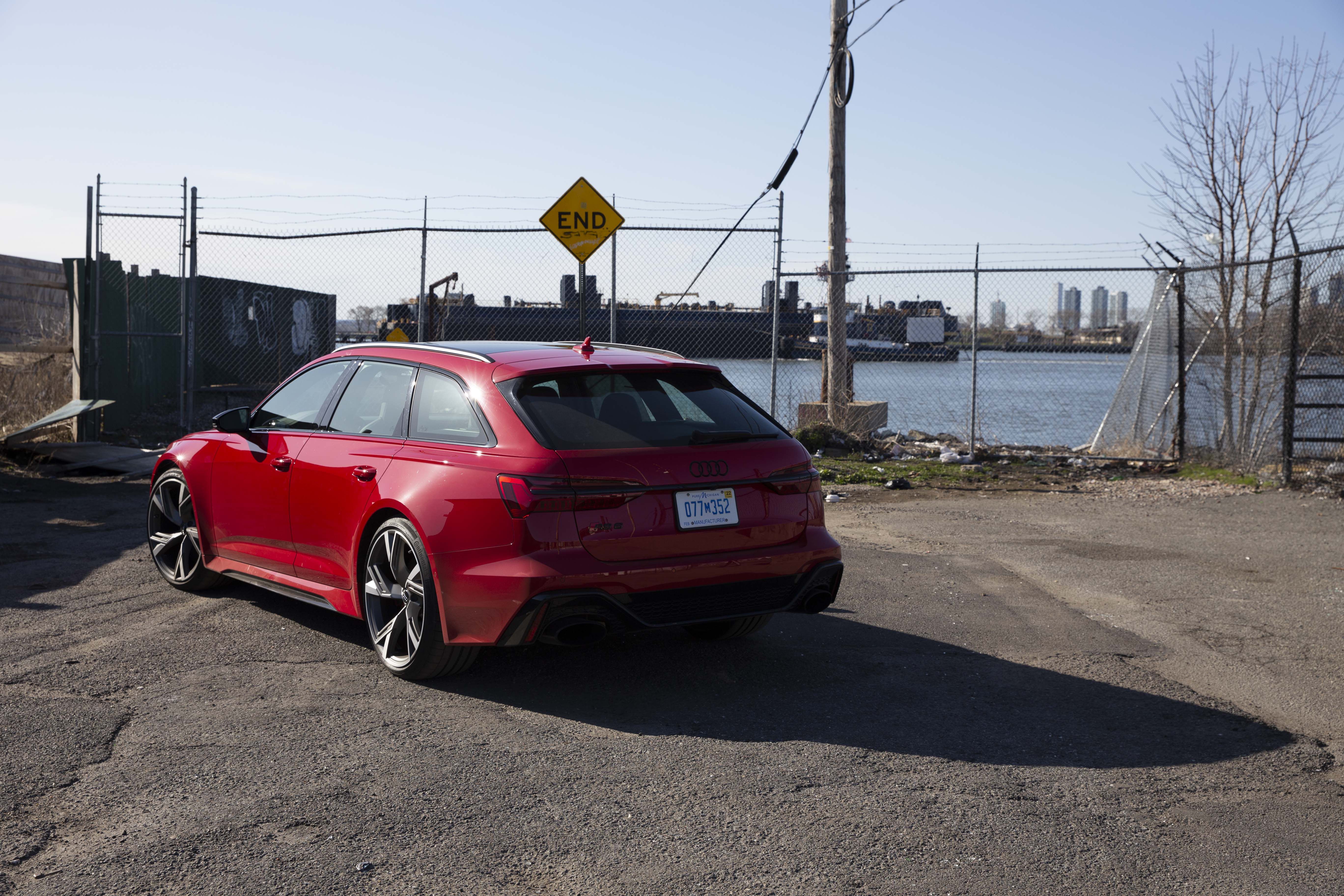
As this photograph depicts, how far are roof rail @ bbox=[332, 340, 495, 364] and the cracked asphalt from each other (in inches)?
57.3

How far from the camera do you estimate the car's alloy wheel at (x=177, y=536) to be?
6.42 meters

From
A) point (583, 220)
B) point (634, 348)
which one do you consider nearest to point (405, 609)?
point (634, 348)

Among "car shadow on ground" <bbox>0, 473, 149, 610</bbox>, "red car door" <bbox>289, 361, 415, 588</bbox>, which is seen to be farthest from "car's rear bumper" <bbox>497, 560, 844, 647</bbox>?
"car shadow on ground" <bbox>0, 473, 149, 610</bbox>

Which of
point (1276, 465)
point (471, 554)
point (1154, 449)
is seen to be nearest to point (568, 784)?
point (471, 554)

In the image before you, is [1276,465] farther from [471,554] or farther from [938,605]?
[471,554]

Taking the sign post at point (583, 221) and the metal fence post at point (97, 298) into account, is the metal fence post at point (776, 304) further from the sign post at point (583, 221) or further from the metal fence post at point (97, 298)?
the metal fence post at point (97, 298)

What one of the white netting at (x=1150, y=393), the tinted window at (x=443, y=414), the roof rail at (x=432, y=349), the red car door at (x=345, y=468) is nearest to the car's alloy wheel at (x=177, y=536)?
the red car door at (x=345, y=468)

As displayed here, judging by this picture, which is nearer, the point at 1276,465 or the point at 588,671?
the point at 588,671

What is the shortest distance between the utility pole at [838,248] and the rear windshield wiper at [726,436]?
10138 millimetres

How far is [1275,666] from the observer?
5297 mm

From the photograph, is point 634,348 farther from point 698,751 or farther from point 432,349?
point 698,751

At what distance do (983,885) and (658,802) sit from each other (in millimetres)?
1061

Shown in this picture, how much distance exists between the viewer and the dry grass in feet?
44.2

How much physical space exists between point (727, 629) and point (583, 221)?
8107 millimetres
